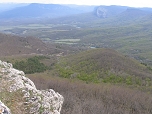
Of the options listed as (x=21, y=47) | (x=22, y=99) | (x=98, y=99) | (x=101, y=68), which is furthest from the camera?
(x=21, y=47)

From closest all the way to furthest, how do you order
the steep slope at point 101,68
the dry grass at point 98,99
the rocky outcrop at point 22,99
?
the rocky outcrop at point 22,99
the dry grass at point 98,99
the steep slope at point 101,68

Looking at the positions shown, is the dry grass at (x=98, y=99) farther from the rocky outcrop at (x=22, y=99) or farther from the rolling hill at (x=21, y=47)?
the rolling hill at (x=21, y=47)

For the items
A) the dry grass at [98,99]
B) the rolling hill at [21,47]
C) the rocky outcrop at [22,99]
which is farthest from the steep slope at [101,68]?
the rolling hill at [21,47]

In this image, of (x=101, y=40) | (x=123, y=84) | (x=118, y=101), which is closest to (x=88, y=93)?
(x=118, y=101)

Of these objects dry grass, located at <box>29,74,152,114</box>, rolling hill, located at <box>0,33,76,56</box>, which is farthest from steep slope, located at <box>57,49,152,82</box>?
rolling hill, located at <box>0,33,76,56</box>

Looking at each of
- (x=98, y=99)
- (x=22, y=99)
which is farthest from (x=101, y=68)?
(x=22, y=99)

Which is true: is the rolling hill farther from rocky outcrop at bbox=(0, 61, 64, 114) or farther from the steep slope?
rocky outcrop at bbox=(0, 61, 64, 114)

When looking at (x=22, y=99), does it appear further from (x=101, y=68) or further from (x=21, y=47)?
(x=21, y=47)

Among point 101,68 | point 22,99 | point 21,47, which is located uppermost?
point 22,99

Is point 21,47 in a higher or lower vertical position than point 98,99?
lower

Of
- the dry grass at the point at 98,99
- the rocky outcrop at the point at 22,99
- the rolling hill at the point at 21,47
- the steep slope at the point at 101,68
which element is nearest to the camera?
the rocky outcrop at the point at 22,99
